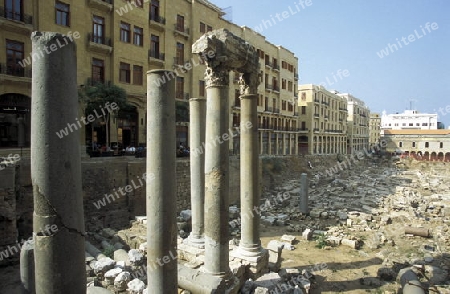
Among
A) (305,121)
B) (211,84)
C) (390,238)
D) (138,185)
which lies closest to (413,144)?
(305,121)

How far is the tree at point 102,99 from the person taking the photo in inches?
687

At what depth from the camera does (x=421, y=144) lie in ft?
219

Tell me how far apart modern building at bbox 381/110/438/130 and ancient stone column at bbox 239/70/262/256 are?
98.4 metres

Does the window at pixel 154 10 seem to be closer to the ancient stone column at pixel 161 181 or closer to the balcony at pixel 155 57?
the balcony at pixel 155 57

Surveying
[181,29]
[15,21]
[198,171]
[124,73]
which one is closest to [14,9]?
[15,21]

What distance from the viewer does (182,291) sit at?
256 inches

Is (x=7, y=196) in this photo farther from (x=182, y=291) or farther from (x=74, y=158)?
(x=74, y=158)

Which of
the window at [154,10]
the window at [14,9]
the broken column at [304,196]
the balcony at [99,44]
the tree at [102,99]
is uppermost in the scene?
the window at [154,10]

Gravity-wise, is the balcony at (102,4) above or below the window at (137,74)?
above

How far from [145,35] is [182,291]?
20963 millimetres

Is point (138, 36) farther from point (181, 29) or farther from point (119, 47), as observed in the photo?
point (181, 29)

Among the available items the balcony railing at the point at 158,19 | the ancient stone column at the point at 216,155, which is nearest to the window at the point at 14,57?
the balcony railing at the point at 158,19

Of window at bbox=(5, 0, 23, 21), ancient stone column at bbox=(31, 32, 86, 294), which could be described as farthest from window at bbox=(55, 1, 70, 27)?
ancient stone column at bbox=(31, 32, 86, 294)

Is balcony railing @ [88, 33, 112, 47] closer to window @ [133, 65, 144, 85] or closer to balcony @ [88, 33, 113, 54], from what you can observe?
balcony @ [88, 33, 113, 54]
